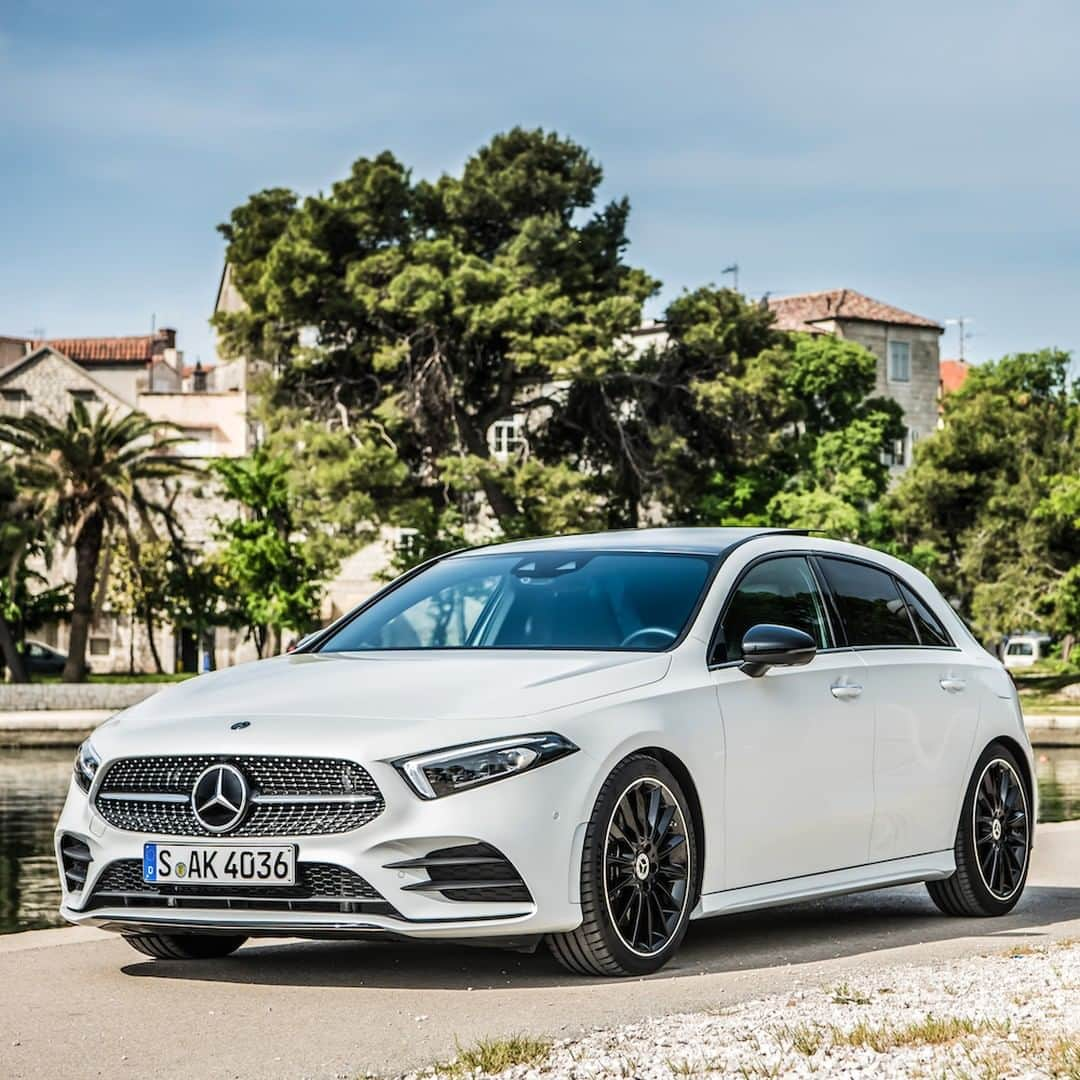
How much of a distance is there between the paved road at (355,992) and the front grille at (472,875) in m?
0.35

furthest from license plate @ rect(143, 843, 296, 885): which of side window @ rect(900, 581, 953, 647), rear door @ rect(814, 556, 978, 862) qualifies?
side window @ rect(900, 581, 953, 647)

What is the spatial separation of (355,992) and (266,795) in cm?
77

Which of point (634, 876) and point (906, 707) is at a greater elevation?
point (906, 707)

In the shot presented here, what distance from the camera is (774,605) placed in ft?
29.1

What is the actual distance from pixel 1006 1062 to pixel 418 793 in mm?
2297

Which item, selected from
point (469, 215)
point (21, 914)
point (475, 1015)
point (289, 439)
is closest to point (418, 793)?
point (475, 1015)

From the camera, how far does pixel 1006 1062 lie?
5355 mm

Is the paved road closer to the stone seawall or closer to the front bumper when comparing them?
the front bumper

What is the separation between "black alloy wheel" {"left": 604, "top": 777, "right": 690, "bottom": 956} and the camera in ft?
24.2

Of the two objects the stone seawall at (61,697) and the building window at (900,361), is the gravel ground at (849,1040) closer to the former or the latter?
the stone seawall at (61,697)

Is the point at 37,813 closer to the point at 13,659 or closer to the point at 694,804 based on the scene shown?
the point at 694,804

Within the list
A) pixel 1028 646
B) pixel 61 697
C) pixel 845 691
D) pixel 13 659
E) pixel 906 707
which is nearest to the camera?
pixel 845 691

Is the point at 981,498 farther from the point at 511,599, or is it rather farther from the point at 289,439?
the point at 511,599

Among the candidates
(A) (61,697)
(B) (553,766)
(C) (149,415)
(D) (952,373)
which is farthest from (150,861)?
(D) (952,373)
